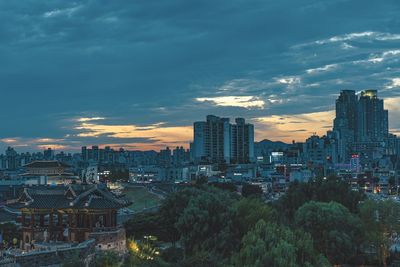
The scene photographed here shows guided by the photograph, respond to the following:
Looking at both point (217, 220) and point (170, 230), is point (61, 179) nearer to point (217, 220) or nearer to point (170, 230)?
point (170, 230)

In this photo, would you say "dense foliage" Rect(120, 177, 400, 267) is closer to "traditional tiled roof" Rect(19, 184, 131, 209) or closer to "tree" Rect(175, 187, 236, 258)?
"tree" Rect(175, 187, 236, 258)

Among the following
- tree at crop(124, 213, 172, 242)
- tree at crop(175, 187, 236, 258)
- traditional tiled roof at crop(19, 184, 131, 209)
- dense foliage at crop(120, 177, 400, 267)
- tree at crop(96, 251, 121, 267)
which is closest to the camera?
tree at crop(96, 251, 121, 267)

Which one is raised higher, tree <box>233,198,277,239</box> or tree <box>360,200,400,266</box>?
tree <box>233,198,277,239</box>

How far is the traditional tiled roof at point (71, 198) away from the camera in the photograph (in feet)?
105

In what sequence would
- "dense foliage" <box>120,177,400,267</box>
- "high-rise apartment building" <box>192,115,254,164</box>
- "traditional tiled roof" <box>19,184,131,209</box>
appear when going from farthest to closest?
"high-rise apartment building" <box>192,115,254,164</box> → "traditional tiled roof" <box>19,184,131,209</box> → "dense foliage" <box>120,177,400,267</box>

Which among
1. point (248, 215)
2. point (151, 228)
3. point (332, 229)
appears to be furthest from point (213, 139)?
point (248, 215)

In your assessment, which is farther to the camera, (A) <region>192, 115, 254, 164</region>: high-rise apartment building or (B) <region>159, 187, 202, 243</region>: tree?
(A) <region>192, 115, 254, 164</region>: high-rise apartment building

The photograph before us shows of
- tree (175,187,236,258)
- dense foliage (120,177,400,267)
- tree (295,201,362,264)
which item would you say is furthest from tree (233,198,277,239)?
tree (295,201,362,264)

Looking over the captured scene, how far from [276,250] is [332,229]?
14.4 metres

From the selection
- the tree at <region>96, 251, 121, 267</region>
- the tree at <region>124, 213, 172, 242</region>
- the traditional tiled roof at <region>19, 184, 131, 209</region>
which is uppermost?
the traditional tiled roof at <region>19, 184, 131, 209</region>

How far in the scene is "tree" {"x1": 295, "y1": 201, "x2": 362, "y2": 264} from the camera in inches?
1533

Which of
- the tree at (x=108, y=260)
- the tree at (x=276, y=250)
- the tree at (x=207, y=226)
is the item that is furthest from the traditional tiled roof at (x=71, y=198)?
the tree at (x=276, y=250)

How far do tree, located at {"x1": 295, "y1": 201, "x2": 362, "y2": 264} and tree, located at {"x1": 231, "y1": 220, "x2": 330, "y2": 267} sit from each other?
33.9 ft

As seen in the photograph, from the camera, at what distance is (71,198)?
1296 inches
